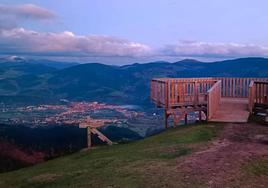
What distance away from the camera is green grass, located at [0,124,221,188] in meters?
9.16

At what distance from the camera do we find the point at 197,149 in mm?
11797

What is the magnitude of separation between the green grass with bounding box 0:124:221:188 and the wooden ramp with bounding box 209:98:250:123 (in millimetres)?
3173

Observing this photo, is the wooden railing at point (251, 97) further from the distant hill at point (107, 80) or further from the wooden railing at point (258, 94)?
the distant hill at point (107, 80)

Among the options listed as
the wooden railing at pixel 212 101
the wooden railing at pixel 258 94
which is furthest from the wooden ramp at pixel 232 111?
the wooden railing at pixel 258 94

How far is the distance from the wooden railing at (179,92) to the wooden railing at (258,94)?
7.01ft

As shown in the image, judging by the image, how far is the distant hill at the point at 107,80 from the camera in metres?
93.8

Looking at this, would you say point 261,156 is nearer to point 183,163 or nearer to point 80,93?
point 183,163

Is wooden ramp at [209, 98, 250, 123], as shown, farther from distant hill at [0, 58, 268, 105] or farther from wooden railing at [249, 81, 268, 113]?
distant hill at [0, 58, 268, 105]

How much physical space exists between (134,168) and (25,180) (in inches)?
123

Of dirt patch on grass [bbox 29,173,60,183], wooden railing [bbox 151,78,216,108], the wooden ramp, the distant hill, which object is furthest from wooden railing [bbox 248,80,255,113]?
the distant hill

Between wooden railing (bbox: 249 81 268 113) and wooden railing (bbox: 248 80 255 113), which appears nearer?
wooden railing (bbox: 248 80 255 113)

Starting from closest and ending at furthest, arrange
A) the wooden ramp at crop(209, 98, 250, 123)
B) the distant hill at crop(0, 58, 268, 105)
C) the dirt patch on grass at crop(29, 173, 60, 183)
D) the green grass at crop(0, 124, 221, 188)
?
the green grass at crop(0, 124, 221, 188)
the dirt patch on grass at crop(29, 173, 60, 183)
the wooden ramp at crop(209, 98, 250, 123)
the distant hill at crop(0, 58, 268, 105)

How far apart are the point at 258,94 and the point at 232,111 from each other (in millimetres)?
1437

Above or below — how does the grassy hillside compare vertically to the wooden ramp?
below
